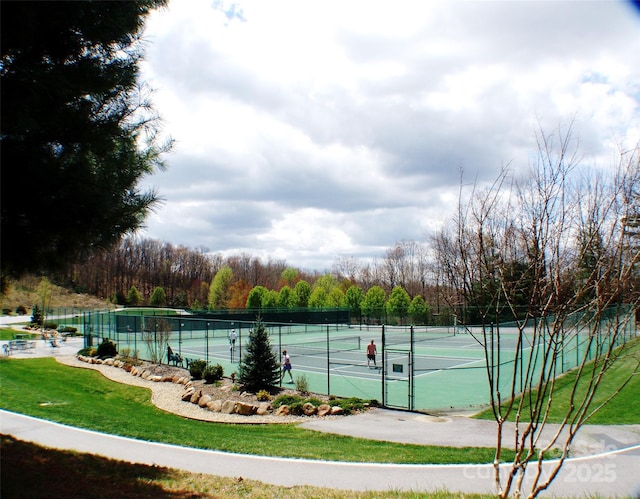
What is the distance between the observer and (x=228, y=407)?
1675 centimetres

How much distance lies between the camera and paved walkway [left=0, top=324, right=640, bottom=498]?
8148 millimetres

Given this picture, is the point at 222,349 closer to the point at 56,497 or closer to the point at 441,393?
the point at 441,393

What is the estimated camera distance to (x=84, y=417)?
13180 millimetres

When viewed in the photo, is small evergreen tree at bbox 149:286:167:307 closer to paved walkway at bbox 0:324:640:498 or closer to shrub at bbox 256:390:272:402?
shrub at bbox 256:390:272:402

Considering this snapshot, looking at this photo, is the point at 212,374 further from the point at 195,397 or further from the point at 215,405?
the point at 215,405

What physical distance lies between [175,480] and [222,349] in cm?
2997

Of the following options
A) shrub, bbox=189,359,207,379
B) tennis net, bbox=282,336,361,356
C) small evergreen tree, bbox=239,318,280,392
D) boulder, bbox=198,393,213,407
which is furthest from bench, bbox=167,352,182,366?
boulder, bbox=198,393,213,407

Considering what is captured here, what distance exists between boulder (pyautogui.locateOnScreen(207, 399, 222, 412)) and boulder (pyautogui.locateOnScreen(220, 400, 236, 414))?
0.17 metres

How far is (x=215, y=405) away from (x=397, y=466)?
945 cm

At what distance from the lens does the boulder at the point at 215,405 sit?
1700 cm

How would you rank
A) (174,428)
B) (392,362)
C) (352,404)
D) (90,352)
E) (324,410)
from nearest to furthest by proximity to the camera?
(174,428), (324,410), (352,404), (392,362), (90,352)

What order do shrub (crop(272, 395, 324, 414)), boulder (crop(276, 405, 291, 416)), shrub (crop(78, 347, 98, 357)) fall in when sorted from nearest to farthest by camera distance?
boulder (crop(276, 405, 291, 416)) → shrub (crop(272, 395, 324, 414)) → shrub (crop(78, 347, 98, 357))

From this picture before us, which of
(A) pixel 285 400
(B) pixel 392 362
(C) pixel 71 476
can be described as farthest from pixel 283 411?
(B) pixel 392 362

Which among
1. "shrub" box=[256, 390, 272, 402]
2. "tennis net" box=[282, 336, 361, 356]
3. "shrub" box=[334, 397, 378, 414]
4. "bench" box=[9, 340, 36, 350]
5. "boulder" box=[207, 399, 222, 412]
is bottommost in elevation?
"tennis net" box=[282, 336, 361, 356]
